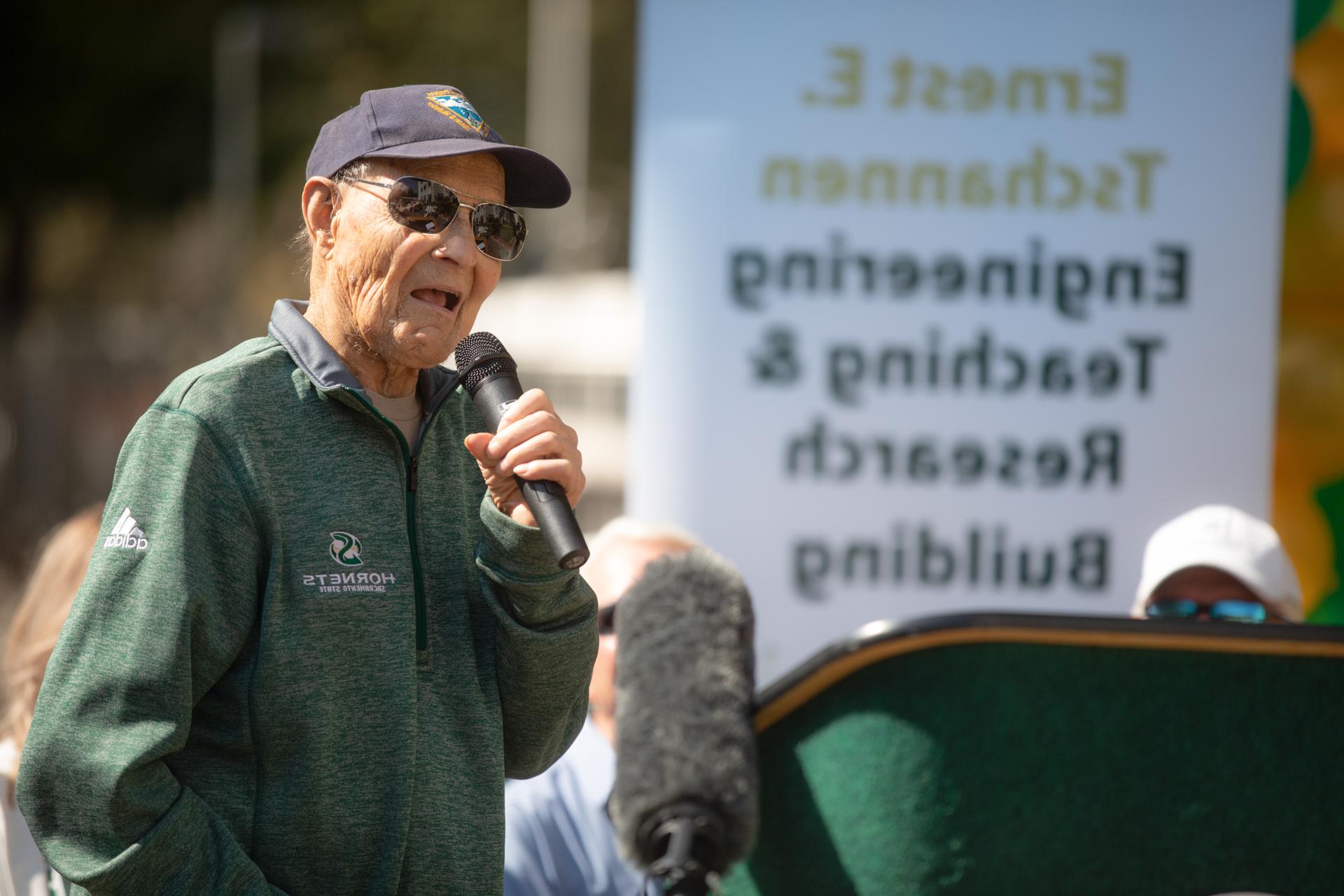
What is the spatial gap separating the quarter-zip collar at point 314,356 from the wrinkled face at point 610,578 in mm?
1077

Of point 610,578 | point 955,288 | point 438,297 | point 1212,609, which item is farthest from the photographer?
point 955,288

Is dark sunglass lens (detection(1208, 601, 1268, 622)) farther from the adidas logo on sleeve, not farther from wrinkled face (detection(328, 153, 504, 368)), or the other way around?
the adidas logo on sleeve

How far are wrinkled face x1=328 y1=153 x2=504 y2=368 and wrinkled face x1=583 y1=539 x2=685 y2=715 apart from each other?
1.18 meters

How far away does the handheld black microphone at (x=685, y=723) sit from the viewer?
145cm

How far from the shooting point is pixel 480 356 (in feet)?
6.07

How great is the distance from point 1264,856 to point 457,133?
1219 millimetres

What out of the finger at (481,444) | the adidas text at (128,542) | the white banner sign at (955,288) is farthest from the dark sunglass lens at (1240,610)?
the adidas text at (128,542)

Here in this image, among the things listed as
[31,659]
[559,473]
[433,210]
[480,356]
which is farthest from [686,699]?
[31,659]

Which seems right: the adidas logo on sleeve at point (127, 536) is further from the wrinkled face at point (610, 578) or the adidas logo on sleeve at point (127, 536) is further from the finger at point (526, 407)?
the wrinkled face at point (610, 578)

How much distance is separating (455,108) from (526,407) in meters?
Answer: 0.39

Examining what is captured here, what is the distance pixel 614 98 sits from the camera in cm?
3088

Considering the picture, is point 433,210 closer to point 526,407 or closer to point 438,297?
point 438,297

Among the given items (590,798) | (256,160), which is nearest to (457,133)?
A: (590,798)

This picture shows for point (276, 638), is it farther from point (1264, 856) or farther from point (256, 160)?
point (256, 160)
